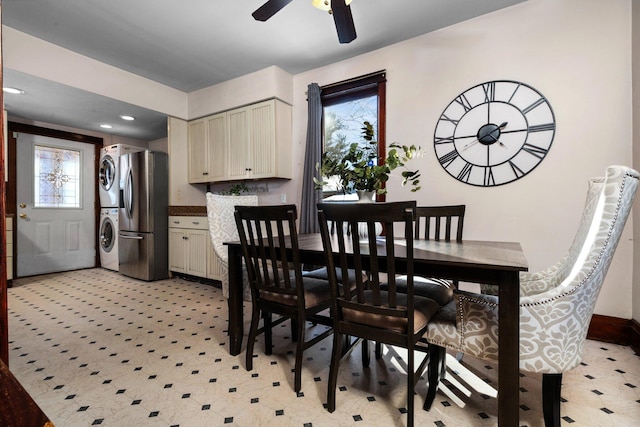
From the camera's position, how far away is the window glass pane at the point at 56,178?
14.8 feet

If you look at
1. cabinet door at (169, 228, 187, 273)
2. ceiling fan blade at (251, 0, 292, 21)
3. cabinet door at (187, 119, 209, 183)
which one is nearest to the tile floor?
cabinet door at (169, 228, 187, 273)

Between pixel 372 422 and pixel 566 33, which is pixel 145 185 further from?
pixel 566 33

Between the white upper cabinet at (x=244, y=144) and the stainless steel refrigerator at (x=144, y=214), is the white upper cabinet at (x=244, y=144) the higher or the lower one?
the higher one

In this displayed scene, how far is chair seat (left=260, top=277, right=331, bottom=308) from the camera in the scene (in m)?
1.74

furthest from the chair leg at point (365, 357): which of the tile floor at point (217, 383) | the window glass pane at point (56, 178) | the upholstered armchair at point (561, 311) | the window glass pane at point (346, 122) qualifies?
the window glass pane at point (56, 178)

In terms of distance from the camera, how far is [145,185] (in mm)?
4027

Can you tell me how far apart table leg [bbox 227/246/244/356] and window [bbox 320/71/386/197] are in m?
1.51

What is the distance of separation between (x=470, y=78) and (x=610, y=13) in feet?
3.12

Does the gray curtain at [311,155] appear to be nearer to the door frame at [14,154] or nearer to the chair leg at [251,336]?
the chair leg at [251,336]

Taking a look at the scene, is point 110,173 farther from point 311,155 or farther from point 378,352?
point 378,352

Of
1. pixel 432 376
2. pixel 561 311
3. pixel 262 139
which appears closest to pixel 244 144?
pixel 262 139

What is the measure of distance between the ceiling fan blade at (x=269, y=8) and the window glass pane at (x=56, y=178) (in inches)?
179

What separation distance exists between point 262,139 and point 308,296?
8.03 feet

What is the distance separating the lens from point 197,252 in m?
3.96
